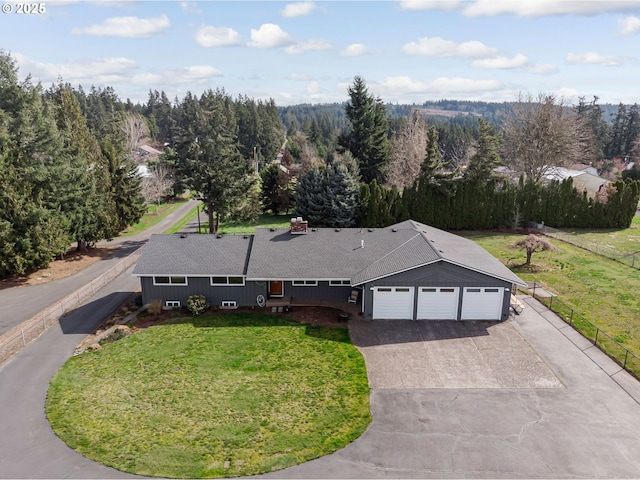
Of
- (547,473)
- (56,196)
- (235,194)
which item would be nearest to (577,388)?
(547,473)

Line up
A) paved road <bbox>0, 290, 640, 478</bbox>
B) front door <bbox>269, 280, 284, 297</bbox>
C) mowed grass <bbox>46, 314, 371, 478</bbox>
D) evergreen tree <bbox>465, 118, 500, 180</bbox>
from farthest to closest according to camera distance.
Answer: evergreen tree <bbox>465, 118, 500, 180</bbox> → front door <bbox>269, 280, 284, 297</bbox> → mowed grass <bbox>46, 314, 371, 478</bbox> → paved road <bbox>0, 290, 640, 478</bbox>

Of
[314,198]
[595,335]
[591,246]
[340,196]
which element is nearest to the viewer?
[595,335]

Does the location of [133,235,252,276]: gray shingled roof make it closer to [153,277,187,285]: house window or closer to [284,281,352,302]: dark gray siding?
[153,277,187,285]: house window

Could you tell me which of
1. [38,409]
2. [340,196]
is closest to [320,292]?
[38,409]

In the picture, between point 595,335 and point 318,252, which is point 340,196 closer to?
point 318,252

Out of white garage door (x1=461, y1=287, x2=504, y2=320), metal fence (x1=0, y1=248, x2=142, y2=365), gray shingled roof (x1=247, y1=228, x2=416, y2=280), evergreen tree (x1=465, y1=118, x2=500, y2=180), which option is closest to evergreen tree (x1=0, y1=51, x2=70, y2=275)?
metal fence (x1=0, y1=248, x2=142, y2=365)

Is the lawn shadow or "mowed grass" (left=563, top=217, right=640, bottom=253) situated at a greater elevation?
"mowed grass" (left=563, top=217, right=640, bottom=253)

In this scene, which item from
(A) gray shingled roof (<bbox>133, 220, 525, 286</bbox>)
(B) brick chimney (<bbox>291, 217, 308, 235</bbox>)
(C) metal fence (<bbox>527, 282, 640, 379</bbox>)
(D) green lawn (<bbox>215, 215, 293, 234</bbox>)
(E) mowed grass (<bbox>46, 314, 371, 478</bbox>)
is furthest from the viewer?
(D) green lawn (<bbox>215, 215, 293, 234</bbox>)
